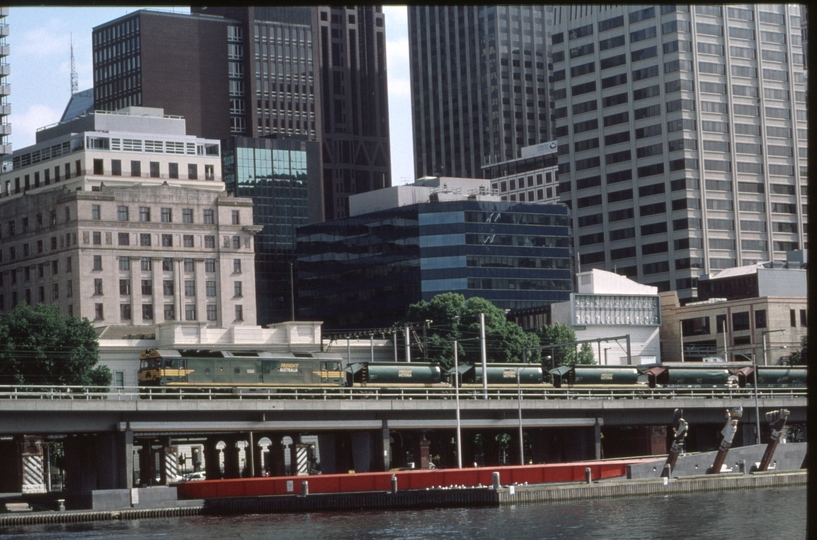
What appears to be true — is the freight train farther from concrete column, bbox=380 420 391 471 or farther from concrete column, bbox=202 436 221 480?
concrete column, bbox=202 436 221 480

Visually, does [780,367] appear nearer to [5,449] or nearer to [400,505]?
[400,505]

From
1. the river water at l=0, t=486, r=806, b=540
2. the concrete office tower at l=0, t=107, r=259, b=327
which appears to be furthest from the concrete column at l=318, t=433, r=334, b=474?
the concrete office tower at l=0, t=107, r=259, b=327

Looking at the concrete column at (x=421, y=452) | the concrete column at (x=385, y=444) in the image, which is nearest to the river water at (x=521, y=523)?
the concrete column at (x=385, y=444)

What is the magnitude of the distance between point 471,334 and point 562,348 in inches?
486

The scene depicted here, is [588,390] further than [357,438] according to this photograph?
Yes

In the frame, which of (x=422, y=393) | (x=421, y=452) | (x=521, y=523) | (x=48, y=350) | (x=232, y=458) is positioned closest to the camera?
(x=521, y=523)

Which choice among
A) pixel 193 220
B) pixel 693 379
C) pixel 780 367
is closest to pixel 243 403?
pixel 693 379

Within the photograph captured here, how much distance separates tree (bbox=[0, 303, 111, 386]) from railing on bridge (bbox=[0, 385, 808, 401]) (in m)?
20.0

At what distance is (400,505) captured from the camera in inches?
3543

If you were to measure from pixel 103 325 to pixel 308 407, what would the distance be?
88.1m

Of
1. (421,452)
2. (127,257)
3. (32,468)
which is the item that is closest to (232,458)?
(421,452)

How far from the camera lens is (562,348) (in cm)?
17275

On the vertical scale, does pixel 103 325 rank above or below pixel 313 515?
above

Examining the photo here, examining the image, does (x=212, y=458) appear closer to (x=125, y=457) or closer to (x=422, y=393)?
(x=422, y=393)
